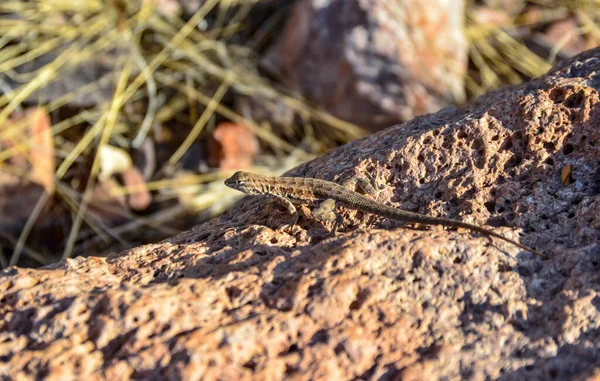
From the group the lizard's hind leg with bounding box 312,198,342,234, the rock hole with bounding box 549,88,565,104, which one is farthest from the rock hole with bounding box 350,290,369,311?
the rock hole with bounding box 549,88,565,104

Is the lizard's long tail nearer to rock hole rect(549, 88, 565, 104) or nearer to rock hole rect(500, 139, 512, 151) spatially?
rock hole rect(500, 139, 512, 151)

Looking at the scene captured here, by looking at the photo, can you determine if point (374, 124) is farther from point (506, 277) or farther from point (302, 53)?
point (506, 277)

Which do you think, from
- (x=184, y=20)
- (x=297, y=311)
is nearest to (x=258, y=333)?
(x=297, y=311)

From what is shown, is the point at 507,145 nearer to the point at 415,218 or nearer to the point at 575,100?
the point at 575,100

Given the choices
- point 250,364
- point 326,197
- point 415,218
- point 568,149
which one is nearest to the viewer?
point 250,364

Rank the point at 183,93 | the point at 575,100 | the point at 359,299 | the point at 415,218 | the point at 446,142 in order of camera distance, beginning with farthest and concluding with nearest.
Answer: the point at 183,93 < the point at 446,142 < the point at 575,100 < the point at 415,218 < the point at 359,299

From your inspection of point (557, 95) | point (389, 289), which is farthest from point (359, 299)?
point (557, 95)

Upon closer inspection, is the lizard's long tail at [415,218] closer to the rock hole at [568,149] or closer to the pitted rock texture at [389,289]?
the pitted rock texture at [389,289]
